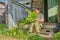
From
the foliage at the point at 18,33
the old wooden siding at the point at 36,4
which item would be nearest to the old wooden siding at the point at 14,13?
the foliage at the point at 18,33

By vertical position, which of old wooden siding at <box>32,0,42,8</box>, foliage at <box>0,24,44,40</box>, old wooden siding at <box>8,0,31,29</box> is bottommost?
foliage at <box>0,24,44,40</box>

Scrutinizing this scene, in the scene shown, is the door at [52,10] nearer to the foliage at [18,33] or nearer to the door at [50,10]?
the door at [50,10]

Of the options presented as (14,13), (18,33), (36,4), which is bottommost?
(18,33)

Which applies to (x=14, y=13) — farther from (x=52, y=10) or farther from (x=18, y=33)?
(x=52, y=10)

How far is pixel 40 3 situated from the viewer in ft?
43.5

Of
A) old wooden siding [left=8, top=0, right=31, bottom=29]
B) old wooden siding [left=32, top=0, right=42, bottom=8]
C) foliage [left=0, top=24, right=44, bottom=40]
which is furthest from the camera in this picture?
old wooden siding [left=32, top=0, right=42, bottom=8]

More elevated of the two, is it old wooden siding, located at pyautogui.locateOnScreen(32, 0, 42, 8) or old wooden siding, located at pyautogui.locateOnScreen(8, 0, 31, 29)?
old wooden siding, located at pyautogui.locateOnScreen(32, 0, 42, 8)

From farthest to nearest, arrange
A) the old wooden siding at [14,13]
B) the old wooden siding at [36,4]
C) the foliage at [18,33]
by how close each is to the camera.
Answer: the old wooden siding at [36,4] < the old wooden siding at [14,13] < the foliage at [18,33]

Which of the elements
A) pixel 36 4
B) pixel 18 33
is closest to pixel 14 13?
pixel 18 33

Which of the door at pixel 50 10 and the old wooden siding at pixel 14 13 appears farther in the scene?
the door at pixel 50 10

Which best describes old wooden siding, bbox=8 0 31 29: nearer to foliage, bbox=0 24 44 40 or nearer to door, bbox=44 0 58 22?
foliage, bbox=0 24 44 40

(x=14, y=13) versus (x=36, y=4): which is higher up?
(x=36, y=4)

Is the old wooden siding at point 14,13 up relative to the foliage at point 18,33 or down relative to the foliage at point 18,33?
up

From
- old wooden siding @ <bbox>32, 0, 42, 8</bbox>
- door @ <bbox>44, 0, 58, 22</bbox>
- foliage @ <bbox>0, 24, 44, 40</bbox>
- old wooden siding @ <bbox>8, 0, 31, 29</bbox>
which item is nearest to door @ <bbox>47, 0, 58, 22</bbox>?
door @ <bbox>44, 0, 58, 22</bbox>
